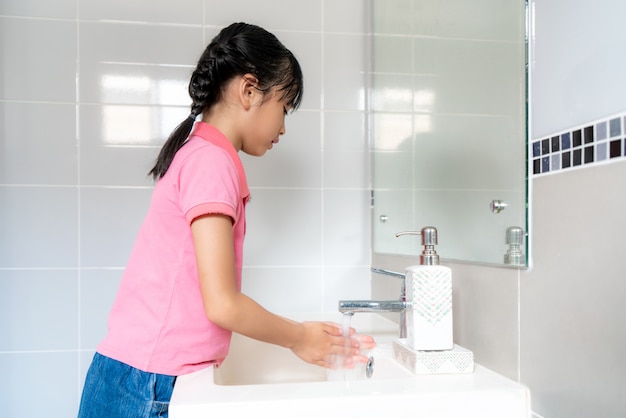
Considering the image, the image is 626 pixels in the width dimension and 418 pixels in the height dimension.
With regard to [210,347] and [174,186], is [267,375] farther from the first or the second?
[174,186]

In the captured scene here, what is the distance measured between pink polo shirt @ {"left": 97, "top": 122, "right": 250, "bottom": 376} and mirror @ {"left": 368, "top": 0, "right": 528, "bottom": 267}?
1.29 feet

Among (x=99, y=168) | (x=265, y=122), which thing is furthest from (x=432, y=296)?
(x=99, y=168)

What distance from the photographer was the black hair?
Result: 0.94m

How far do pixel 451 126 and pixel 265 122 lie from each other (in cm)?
35

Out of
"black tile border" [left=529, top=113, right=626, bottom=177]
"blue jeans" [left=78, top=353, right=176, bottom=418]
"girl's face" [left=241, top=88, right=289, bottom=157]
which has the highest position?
"girl's face" [left=241, top=88, right=289, bottom=157]

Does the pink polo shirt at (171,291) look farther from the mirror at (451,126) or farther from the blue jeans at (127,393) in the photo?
the mirror at (451,126)

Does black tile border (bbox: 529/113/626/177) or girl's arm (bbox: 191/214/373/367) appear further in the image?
girl's arm (bbox: 191/214/373/367)

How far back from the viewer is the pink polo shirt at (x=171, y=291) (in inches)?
33.9

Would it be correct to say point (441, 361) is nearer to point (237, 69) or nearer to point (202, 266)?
point (202, 266)

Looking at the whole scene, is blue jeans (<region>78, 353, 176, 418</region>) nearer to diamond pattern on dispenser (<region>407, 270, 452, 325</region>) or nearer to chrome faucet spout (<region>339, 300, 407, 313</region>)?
chrome faucet spout (<region>339, 300, 407, 313</region>)

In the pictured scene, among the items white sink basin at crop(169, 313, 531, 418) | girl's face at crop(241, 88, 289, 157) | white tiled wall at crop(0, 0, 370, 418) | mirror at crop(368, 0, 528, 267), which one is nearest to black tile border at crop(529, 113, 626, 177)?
mirror at crop(368, 0, 528, 267)

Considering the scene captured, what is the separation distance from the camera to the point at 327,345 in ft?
2.95

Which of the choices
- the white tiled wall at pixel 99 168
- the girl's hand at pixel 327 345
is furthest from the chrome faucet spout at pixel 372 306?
the white tiled wall at pixel 99 168

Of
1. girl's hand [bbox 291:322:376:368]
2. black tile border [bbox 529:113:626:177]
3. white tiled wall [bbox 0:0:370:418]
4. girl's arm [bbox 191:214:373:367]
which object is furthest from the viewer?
A: white tiled wall [bbox 0:0:370:418]
